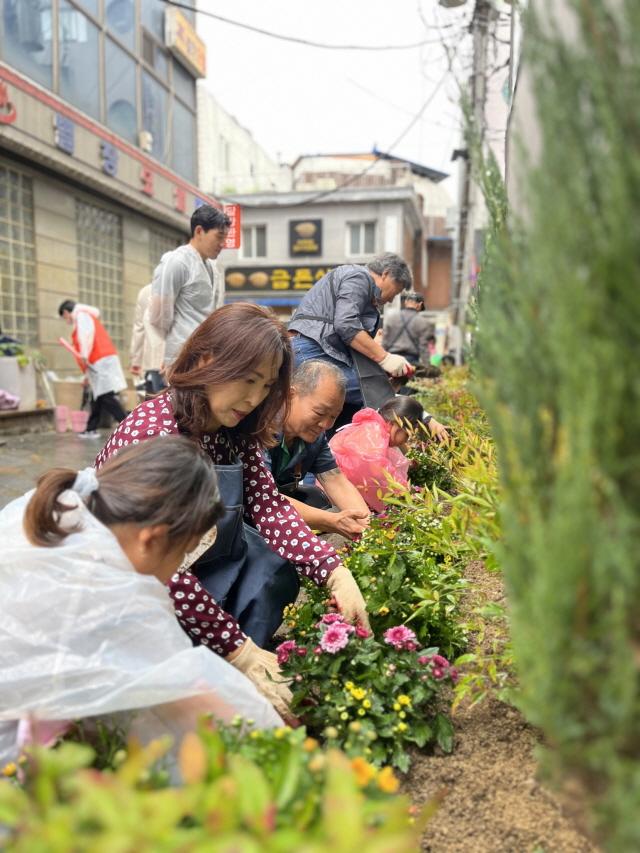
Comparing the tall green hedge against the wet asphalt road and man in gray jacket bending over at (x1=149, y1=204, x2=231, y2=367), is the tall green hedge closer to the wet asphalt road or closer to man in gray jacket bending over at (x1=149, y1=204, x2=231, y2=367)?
man in gray jacket bending over at (x1=149, y1=204, x2=231, y2=367)

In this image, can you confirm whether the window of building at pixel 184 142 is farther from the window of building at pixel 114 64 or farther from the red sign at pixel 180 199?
the red sign at pixel 180 199

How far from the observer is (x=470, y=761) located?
1.65 m

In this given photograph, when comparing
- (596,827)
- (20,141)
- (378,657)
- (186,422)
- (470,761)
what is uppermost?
(20,141)

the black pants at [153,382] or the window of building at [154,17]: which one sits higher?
the window of building at [154,17]

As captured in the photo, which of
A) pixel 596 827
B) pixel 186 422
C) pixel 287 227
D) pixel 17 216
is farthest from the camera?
pixel 287 227

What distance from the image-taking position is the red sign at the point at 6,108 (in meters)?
7.65

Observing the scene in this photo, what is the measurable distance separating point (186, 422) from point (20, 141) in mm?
7418

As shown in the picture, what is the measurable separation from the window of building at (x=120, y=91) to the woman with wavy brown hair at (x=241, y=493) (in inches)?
394

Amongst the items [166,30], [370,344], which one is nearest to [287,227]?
[166,30]

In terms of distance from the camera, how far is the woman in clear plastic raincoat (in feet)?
4.36

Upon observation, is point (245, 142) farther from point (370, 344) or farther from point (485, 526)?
point (485, 526)

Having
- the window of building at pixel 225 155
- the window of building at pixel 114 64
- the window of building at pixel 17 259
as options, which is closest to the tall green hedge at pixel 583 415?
the window of building at pixel 17 259

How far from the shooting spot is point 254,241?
24109mm

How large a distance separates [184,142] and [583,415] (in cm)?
1448
